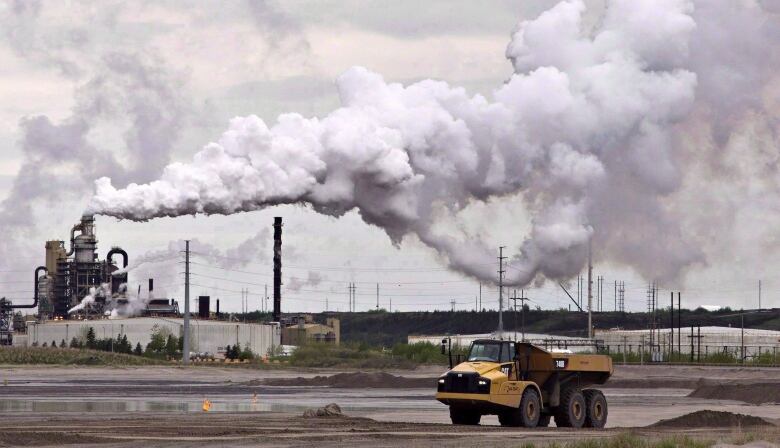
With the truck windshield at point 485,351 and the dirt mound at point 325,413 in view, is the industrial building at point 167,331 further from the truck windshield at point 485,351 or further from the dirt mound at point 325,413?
the truck windshield at point 485,351

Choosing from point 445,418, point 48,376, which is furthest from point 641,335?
point 445,418

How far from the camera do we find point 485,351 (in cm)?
4912

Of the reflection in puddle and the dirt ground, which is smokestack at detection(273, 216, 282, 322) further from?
the reflection in puddle

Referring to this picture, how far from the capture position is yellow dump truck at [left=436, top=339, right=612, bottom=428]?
47625mm

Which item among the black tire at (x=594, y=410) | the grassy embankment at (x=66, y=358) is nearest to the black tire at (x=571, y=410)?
the black tire at (x=594, y=410)

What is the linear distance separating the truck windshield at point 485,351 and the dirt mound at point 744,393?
29.8 m

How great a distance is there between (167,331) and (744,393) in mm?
109993

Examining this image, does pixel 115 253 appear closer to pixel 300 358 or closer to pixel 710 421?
pixel 300 358

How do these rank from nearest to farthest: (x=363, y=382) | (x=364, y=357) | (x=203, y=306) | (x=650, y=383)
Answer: (x=363, y=382)
(x=650, y=383)
(x=364, y=357)
(x=203, y=306)

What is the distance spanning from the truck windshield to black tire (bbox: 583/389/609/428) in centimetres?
515

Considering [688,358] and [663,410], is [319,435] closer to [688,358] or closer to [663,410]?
[663,410]

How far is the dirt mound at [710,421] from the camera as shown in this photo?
49.7m

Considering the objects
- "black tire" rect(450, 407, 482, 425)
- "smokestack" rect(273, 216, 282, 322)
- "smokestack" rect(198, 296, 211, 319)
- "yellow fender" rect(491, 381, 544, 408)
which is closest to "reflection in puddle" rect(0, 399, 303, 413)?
"black tire" rect(450, 407, 482, 425)

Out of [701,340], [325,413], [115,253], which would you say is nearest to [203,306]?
[115,253]
